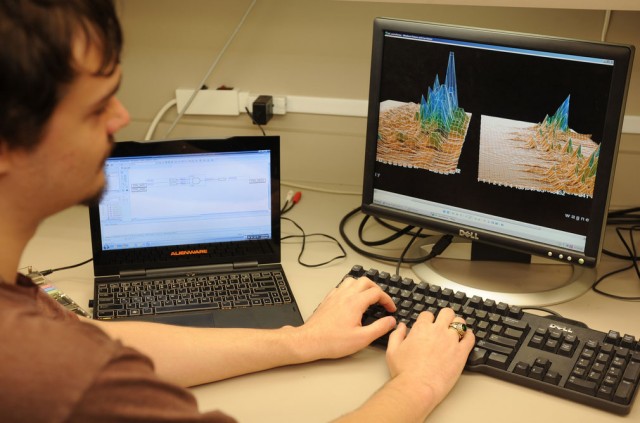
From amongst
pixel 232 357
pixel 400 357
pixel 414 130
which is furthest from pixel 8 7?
pixel 414 130

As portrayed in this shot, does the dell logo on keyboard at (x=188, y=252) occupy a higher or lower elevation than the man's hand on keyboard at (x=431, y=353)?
higher

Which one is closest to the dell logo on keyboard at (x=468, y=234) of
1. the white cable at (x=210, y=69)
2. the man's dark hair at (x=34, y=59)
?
the white cable at (x=210, y=69)

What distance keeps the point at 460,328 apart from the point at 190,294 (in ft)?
1.53

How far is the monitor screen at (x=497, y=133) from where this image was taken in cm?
123

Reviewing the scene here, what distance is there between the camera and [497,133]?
1317 mm

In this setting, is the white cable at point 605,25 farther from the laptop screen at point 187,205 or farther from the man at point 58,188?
Result: the man at point 58,188

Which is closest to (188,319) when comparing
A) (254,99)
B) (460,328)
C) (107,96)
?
(460,328)

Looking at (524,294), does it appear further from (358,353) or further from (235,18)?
(235,18)

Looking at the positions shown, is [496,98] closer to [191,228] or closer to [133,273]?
[191,228]

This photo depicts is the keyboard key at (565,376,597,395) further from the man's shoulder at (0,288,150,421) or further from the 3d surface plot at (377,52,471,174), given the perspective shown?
the man's shoulder at (0,288,150,421)

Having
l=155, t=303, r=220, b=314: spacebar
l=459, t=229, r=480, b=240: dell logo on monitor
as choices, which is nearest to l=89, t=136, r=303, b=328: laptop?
l=155, t=303, r=220, b=314: spacebar

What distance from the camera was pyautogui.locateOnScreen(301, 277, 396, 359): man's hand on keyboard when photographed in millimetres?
1156

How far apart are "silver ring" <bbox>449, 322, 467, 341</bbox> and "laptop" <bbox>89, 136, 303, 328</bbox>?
277mm

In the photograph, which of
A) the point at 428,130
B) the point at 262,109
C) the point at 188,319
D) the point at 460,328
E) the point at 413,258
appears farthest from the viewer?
the point at 262,109
